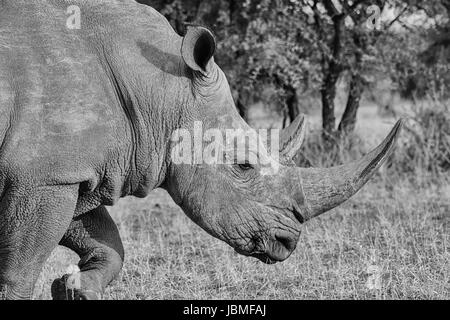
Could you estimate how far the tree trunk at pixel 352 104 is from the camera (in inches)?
468

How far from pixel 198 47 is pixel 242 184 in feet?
2.51

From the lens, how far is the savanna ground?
5.64m

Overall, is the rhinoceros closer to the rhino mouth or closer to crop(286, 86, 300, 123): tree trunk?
the rhino mouth

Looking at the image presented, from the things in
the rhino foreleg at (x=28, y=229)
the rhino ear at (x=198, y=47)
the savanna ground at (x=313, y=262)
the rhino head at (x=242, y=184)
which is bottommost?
the savanna ground at (x=313, y=262)

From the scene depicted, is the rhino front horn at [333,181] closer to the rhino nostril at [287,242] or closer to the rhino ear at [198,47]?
the rhino nostril at [287,242]

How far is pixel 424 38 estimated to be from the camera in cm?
1211

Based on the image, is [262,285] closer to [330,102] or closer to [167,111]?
[167,111]

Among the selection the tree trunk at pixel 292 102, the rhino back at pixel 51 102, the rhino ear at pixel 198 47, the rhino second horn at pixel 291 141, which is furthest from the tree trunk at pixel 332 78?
the rhino back at pixel 51 102

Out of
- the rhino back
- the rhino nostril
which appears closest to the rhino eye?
the rhino nostril

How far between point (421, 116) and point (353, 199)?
7.81ft

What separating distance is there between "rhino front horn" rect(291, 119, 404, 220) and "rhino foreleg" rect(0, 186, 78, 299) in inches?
50.1

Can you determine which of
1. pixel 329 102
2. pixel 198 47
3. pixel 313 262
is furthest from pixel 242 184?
→ pixel 329 102

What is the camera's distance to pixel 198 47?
4.44m

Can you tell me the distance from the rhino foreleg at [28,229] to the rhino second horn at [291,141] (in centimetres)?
128
